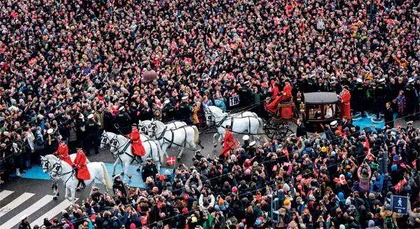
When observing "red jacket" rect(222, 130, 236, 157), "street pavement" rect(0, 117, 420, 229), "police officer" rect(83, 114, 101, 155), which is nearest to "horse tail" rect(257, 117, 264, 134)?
"street pavement" rect(0, 117, 420, 229)

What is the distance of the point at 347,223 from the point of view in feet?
100

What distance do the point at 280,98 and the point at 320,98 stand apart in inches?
74.9

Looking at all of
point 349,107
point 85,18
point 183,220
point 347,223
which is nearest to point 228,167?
point 183,220

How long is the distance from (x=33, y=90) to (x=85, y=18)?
10.00 m

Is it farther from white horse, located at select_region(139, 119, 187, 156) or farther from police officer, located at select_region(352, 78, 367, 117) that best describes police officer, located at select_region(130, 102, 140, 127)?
police officer, located at select_region(352, 78, 367, 117)

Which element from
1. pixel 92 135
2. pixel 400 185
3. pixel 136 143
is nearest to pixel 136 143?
pixel 136 143

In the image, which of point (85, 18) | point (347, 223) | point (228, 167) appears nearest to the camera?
point (347, 223)

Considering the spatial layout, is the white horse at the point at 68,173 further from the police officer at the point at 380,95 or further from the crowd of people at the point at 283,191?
the police officer at the point at 380,95

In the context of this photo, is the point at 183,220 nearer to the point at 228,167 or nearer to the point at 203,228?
the point at 203,228

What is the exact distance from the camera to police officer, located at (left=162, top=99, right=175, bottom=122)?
1733 inches

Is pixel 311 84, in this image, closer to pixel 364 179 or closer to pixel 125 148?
pixel 125 148

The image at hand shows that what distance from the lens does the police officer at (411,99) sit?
143ft

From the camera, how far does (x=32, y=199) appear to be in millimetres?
39125

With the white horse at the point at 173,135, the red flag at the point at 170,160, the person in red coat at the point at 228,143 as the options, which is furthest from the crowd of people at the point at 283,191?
the white horse at the point at 173,135
